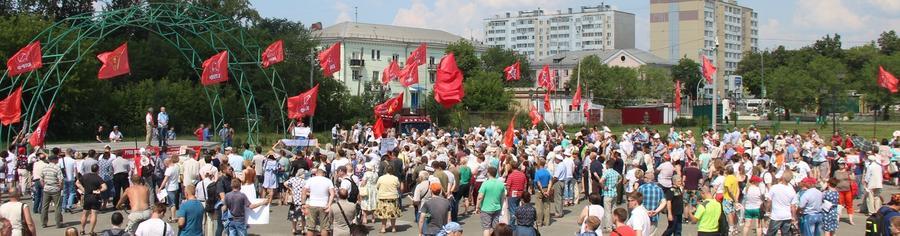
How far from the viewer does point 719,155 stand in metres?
27.2

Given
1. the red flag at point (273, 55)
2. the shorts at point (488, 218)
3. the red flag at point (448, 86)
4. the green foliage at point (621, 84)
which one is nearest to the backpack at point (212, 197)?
the shorts at point (488, 218)

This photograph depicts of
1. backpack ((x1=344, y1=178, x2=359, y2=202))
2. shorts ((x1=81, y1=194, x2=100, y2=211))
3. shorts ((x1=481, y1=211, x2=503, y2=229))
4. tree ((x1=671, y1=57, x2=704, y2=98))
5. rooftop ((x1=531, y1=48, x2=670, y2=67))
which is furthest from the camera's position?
rooftop ((x1=531, y1=48, x2=670, y2=67))

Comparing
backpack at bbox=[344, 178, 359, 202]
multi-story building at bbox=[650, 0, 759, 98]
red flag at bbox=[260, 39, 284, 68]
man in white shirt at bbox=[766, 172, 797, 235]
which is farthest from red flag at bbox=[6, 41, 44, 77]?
multi-story building at bbox=[650, 0, 759, 98]

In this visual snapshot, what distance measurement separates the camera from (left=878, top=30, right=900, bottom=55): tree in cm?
11806

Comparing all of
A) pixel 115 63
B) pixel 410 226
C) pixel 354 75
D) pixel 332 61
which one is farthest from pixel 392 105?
pixel 354 75

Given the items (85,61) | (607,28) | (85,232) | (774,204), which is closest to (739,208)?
(774,204)

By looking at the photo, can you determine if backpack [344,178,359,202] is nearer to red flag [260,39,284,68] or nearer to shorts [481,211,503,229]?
shorts [481,211,503,229]

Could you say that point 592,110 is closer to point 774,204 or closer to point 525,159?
point 525,159

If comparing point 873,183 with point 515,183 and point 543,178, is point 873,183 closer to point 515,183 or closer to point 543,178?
point 543,178

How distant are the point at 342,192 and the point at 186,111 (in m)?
46.0

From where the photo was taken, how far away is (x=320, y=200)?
15797mm

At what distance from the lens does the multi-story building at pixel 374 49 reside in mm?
103875

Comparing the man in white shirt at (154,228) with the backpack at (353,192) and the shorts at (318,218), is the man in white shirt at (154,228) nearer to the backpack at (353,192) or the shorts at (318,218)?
the shorts at (318,218)

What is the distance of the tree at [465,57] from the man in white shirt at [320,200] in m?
95.9
